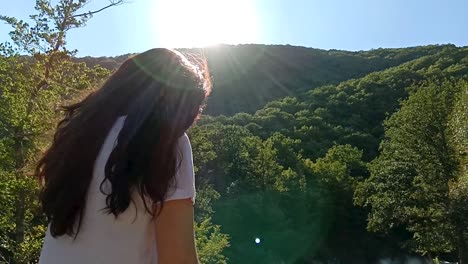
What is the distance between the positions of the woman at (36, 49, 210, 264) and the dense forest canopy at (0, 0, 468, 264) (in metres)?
0.97

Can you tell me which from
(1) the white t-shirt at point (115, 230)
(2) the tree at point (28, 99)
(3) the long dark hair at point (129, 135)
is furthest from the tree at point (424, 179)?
(1) the white t-shirt at point (115, 230)

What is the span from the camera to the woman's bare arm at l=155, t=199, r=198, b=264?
138cm

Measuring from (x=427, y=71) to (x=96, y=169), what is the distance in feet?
194

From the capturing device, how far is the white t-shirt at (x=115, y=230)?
1411mm

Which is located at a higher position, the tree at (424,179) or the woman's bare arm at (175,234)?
the woman's bare arm at (175,234)

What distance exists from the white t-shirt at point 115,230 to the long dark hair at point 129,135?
0.02m

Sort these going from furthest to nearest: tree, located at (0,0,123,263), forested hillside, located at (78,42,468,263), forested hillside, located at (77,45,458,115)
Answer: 1. forested hillside, located at (77,45,458,115)
2. forested hillside, located at (78,42,468,263)
3. tree, located at (0,0,123,263)

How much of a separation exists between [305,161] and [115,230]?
4850 cm

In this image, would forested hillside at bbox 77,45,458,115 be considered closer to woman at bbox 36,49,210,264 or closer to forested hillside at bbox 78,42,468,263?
forested hillside at bbox 78,42,468,263

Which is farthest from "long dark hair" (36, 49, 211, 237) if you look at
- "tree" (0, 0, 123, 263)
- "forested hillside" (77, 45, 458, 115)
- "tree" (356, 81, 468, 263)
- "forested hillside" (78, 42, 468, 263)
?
"forested hillside" (77, 45, 458, 115)

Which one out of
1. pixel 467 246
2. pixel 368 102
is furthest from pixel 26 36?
pixel 368 102

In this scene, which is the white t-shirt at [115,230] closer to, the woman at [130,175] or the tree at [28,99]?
the woman at [130,175]

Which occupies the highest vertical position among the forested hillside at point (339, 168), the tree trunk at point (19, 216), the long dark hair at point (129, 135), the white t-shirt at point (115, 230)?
the long dark hair at point (129, 135)

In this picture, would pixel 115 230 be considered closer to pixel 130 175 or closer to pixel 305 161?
pixel 130 175
